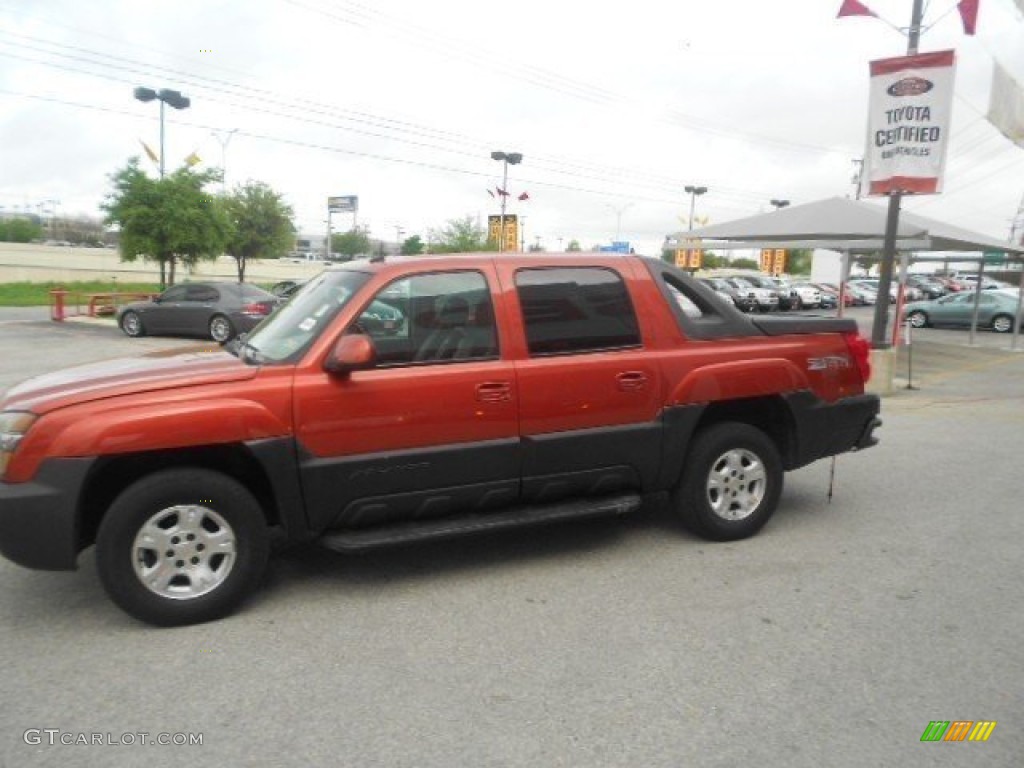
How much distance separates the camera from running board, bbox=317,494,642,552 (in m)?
3.89

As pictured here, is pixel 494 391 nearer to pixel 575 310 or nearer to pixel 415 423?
pixel 415 423

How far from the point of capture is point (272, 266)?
62.9 m

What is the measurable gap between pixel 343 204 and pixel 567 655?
10385cm

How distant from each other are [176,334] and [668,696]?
1822 centimetres

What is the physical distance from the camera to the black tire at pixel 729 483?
476 centimetres

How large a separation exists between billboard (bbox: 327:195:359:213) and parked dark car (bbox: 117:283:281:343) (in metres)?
76.2

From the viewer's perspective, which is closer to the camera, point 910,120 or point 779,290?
point 910,120

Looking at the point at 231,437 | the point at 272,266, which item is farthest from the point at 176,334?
the point at 272,266

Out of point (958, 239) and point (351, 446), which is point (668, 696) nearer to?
point (351, 446)

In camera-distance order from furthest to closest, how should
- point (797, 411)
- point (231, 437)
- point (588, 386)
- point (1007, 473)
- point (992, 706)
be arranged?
point (1007, 473) < point (797, 411) < point (588, 386) < point (231, 437) < point (992, 706)

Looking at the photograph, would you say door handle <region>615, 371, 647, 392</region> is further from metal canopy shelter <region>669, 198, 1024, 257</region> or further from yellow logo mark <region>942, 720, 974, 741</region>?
metal canopy shelter <region>669, 198, 1024, 257</region>

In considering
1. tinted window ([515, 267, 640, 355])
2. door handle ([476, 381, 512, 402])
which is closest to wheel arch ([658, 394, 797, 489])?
tinted window ([515, 267, 640, 355])

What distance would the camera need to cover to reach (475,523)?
414cm

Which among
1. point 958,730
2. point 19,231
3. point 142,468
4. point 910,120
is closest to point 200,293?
point 910,120
